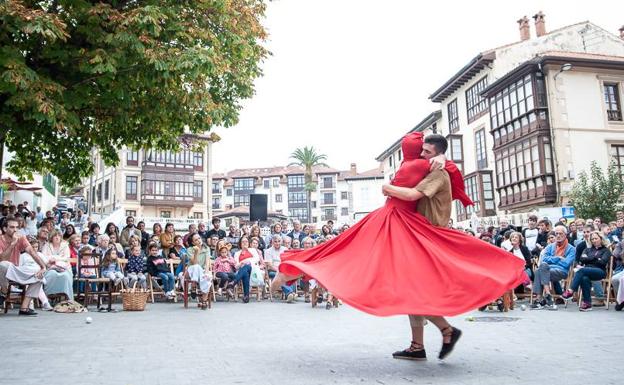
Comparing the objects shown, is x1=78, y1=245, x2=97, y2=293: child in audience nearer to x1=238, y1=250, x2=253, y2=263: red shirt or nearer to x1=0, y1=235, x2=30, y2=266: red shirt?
x1=0, y1=235, x2=30, y2=266: red shirt

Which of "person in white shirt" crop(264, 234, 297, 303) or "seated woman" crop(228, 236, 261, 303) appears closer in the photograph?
"seated woman" crop(228, 236, 261, 303)

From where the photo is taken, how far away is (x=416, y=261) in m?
4.66

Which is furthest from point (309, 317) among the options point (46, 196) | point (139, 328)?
point (46, 196)

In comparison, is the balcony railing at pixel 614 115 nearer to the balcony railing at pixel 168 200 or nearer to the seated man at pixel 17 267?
the seated man at pixel 17 267

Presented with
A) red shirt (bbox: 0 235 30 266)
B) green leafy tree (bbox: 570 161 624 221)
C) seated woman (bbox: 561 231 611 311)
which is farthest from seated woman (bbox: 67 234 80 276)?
green leafy tree (bbox: 570 161 624 221)

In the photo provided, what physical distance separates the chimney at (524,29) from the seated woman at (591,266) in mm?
34449

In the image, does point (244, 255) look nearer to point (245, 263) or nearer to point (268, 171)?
point (245, 263)

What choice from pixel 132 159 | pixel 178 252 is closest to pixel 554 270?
pixel 178 252

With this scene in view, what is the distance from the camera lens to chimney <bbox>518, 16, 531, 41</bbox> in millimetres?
41781

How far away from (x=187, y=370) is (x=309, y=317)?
5280 mm

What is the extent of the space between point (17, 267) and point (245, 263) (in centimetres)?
532

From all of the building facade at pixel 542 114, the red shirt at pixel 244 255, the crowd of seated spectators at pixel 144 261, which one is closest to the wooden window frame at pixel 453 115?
the building facade at pixel 542 114

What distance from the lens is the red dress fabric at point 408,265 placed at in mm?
4441

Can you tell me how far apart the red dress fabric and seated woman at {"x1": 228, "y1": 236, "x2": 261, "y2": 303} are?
901 centimetres
